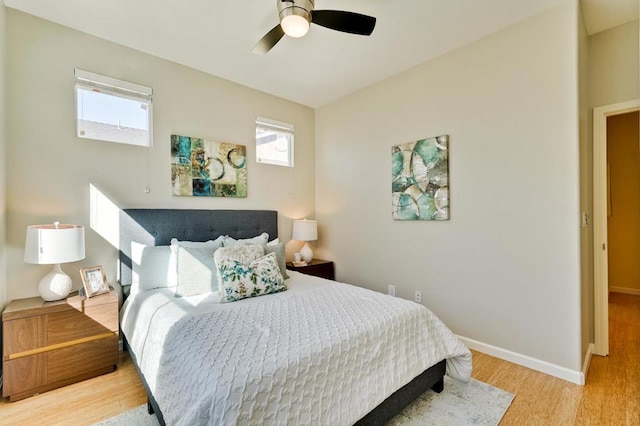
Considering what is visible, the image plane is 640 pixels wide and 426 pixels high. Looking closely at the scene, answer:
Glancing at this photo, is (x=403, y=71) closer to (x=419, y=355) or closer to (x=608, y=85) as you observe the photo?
(x=608, y=85)

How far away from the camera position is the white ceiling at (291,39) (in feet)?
7.39

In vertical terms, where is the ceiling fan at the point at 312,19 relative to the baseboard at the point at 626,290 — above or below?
above

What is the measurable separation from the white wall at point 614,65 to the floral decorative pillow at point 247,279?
125 inches

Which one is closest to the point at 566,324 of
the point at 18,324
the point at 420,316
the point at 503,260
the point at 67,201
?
the point at 503,260

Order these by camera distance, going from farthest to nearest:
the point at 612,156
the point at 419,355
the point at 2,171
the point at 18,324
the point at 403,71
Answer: the point at 612,156, the point at 403,71, the point at 2,171, the point at 18,324, the point at 419,355

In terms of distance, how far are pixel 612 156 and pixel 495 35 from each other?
357 centimetres

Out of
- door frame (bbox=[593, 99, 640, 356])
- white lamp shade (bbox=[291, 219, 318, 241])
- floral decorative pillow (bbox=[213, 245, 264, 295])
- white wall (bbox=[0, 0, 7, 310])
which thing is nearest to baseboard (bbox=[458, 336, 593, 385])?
door frame (bbox=[593, 99, 640, 356])

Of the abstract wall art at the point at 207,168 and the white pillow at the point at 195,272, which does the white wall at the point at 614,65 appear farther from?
the white pillow at the point at 195,272

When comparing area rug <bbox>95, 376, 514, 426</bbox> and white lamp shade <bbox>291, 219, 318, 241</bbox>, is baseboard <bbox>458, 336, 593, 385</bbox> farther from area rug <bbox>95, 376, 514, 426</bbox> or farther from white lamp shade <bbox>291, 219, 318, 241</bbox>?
white lamp shade <bbox>291, 219, 318, 241</bbox>

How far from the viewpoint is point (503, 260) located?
8.53ft

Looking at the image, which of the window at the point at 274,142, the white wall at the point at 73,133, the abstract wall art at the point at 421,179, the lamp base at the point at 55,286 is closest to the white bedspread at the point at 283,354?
the lamp base at the point at 55,286

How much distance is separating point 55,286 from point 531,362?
3.78 meters

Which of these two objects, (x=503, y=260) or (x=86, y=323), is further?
(x=503, y=260)

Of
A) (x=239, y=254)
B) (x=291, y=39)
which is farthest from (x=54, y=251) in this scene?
(x=291, y=39)
